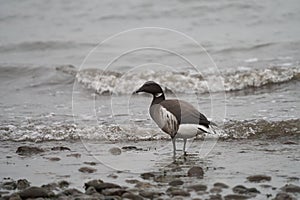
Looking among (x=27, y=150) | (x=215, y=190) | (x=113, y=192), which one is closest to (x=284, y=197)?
(x=215, y=190)

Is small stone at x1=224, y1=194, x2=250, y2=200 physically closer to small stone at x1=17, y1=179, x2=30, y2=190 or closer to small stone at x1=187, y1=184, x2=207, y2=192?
small stone at x1=187, y1=184, x2=207, y2=192

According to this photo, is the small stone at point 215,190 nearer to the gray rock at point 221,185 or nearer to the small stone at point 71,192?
the gray rock at point 221,185

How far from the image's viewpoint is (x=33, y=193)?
7.32 m

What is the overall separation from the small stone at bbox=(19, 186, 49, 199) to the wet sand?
156 mm

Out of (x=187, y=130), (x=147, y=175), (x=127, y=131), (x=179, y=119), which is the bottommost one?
(x=147, y=175)

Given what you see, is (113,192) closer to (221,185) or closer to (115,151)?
(221,185)

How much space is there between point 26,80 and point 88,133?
6.63 meters

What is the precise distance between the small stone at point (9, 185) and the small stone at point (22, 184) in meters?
0.05

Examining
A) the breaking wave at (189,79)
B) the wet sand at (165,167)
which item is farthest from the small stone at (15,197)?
the breaking wave at (189,79)

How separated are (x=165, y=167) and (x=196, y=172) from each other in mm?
753

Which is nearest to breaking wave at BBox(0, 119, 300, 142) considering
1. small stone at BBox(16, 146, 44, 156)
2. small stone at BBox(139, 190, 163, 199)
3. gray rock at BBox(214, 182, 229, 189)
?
small stone at BBox(16, 146, 44, 156)

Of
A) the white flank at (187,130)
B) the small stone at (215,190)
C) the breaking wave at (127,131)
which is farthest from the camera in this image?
the breaking wave at (127,131)

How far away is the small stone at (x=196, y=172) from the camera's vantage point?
334 inches

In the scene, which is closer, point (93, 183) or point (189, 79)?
point (93, 183)
